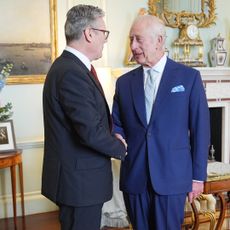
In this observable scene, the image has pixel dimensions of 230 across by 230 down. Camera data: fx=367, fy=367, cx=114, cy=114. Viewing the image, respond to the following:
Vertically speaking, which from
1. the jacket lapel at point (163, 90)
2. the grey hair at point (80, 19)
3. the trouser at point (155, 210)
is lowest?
the trouser at point (155, 210)

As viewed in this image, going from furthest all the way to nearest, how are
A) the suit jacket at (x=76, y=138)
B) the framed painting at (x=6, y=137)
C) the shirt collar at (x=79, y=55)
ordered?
the framed painting at (x=6, y=137)
the shirt collar at (x=79, y=55)
the suit jacket at (x=76, y=138)

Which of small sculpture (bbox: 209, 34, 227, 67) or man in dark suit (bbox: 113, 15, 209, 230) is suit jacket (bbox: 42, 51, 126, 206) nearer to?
man in dark suit (bbox: 113, 15, 209, 230)

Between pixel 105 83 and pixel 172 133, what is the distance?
1.92 meters

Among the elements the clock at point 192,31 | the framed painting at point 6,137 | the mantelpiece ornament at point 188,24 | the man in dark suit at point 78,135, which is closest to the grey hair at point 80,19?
the man in dark suit at point 78,135

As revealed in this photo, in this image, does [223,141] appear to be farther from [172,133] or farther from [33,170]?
[172,133]

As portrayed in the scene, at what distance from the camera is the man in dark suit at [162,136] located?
5.70ft

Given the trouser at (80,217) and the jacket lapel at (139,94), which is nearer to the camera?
the trouser at (80,217)

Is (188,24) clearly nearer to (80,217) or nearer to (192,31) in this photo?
(192,31)

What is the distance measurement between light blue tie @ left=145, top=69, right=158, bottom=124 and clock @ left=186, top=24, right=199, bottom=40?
250 cm

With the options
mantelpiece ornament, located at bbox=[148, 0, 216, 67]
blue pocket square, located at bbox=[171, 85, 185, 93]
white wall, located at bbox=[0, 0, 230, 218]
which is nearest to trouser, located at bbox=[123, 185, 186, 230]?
blue pocket square, located at bbox=[171, 85, 185, 93]

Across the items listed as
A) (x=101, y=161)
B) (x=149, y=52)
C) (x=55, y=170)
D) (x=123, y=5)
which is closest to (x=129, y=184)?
(x=101, y=161)

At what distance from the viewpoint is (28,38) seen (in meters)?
3.53

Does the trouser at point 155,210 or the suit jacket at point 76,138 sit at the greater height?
the suit jacket at point 76,138

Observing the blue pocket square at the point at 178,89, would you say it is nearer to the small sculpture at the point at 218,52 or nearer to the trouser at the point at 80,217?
the trouser at the point at 80,217
